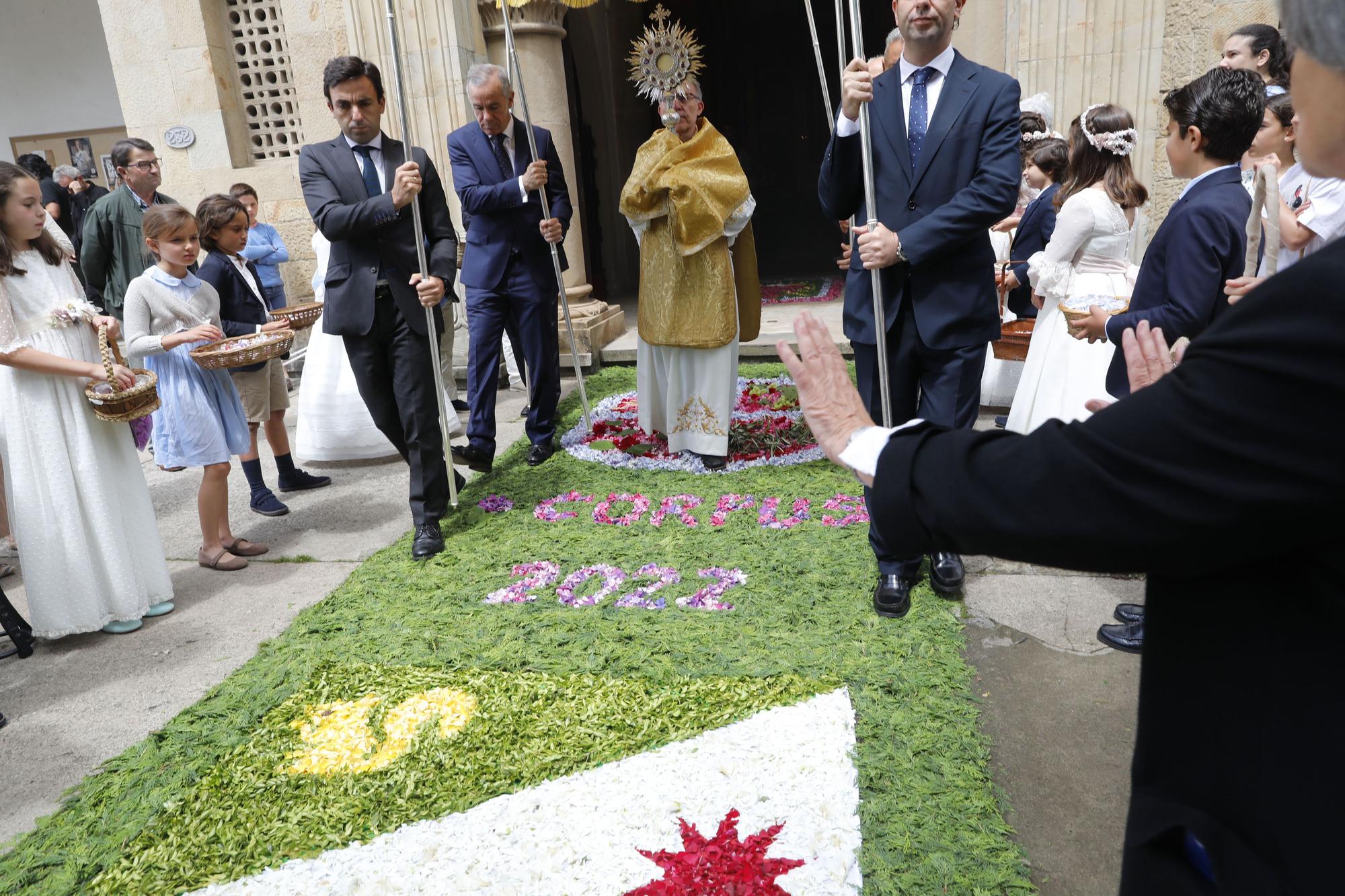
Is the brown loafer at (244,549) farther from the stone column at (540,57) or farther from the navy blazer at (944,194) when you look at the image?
the stone column at (540,57)

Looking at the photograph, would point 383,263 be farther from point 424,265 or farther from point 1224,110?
point 1224,110

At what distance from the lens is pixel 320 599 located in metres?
3.92

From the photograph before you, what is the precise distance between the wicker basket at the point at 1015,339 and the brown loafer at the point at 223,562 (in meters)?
4.20

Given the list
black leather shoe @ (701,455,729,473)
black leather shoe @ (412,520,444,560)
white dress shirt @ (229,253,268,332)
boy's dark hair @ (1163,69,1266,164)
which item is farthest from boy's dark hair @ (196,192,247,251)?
boy's dark hair @ (1163,69,1266,164)

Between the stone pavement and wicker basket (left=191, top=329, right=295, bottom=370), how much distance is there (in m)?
0.99

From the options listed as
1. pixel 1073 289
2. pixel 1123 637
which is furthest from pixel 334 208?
pixel 1123 637

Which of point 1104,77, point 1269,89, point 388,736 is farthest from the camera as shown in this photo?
point 1104,77

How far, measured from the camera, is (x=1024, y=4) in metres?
6.43

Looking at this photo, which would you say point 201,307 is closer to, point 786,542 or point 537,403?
point 537,403

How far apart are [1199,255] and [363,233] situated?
3296mm

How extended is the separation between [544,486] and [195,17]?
18.5ft

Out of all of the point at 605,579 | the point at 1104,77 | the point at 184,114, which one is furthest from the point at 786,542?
the point at 184,114

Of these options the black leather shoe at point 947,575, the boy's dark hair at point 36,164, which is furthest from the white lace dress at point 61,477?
the boy's dark hair at point 36,164

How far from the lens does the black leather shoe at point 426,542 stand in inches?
167
